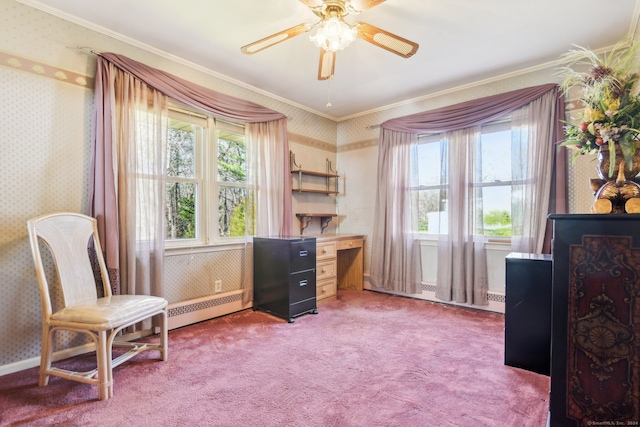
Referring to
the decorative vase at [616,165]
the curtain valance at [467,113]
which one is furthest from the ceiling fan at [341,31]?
the curtain valance at [467,113]

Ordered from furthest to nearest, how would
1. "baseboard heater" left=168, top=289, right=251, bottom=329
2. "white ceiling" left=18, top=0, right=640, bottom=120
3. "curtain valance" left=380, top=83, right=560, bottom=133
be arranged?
"curtain valance" left=380, top=83, right=560, bottom=133 → "baseboard heater" left=168, top=289, right=251, bottom=329 → "white ceiling" left=18, top=0, right=640, bottom=120

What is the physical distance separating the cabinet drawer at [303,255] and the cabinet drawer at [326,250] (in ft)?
0.80

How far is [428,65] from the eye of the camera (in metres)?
3.03

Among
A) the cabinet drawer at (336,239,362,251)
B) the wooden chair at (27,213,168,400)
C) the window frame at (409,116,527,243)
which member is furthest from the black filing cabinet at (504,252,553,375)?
the wooden chair at (27,213,168,400)

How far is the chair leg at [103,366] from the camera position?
Result: 174 centimetres

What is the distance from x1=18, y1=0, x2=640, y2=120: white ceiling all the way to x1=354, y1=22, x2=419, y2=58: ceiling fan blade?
1.28ft

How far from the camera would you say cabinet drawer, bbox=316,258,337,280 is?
3563 mm

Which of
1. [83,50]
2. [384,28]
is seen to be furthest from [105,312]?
[384,28]

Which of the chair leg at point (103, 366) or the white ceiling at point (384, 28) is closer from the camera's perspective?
the chair leg at point (103, 366)

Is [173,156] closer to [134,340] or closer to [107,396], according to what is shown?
[134,340]

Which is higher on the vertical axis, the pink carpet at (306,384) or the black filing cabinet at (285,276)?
the black filing cabinet at (285,276)

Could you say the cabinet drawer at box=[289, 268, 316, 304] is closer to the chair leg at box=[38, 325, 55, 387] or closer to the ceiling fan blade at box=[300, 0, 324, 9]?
the chair leg at box=[38, 325, 55, 387]

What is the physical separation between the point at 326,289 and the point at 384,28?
274cm

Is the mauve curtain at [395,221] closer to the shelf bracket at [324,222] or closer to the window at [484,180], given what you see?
the window at [484,180]
